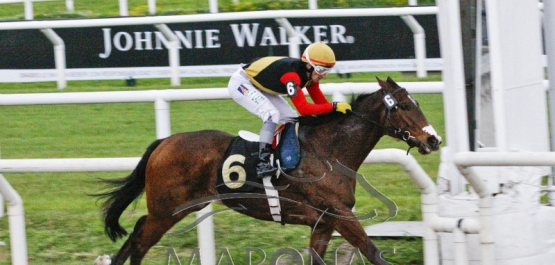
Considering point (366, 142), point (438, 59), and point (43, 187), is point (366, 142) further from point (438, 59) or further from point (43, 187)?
point (438, 59)

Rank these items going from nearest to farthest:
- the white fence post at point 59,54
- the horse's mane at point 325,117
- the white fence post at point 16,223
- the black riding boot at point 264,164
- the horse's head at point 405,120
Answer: the white fence post at point 16,223
the horse's head at point 405,120
the black riding boot at point 264,164
the horse's mane at point 325,117
the white fence post at point 59,54

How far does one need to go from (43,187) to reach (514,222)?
3.79m

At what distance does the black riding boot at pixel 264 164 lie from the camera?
4.32 meters

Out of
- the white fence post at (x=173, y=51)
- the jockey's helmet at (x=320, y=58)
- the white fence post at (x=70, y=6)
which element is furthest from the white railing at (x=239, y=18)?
the jockey's helmet at (x=320, y=58)

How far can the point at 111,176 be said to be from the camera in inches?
264

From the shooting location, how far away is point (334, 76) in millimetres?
8820

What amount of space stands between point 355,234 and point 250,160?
653 millimetres

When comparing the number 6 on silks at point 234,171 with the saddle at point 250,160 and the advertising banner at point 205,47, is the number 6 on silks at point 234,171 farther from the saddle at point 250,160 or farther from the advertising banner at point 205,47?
the advertising banner at point 205,47

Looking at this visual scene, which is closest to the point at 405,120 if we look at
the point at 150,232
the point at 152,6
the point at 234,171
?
the point at 234,171

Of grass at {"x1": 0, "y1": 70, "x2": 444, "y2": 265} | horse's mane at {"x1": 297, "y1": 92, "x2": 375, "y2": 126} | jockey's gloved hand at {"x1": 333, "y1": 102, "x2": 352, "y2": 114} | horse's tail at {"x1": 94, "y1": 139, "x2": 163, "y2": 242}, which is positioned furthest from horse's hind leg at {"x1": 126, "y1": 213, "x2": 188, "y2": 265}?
jockey's gloved hand at {"x1": 333, "y1": 102, "x2": 352, "y2": 114}

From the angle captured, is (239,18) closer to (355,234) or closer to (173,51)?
(173,51)

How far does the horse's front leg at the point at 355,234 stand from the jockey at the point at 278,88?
42cm

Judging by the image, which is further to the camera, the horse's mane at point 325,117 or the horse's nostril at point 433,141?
the horse's mane at point 325,117

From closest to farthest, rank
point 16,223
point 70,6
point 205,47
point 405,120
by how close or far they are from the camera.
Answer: point 16,223
point 405,120
point 205,47
point 70,6
